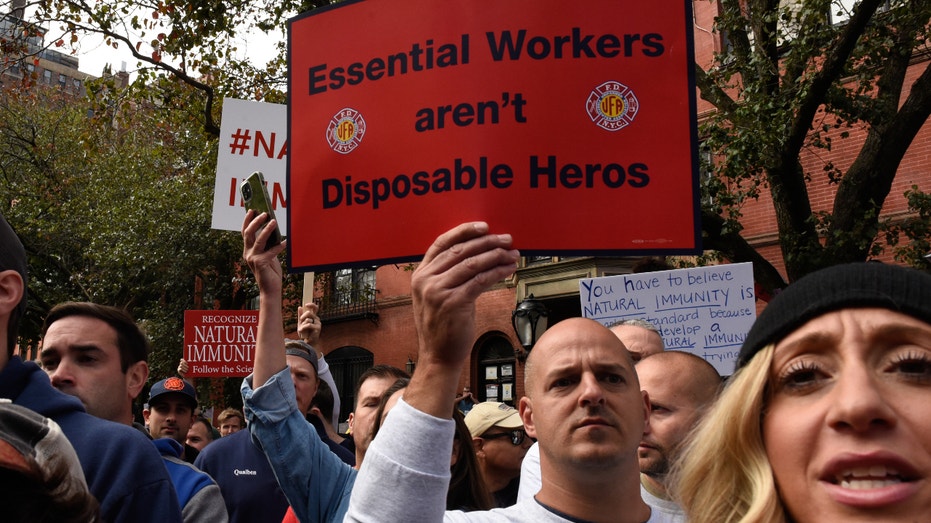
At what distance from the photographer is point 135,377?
3.18 m

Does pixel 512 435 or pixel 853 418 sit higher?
pixel 853 418

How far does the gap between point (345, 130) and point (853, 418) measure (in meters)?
1.75

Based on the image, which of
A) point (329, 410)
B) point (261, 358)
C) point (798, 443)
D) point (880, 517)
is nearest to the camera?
point (880, 517)

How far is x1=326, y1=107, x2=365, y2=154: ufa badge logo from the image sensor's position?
2.63 meters

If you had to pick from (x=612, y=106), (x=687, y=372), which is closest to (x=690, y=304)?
(x=687, y=372)

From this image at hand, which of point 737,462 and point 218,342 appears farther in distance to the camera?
point 218,342

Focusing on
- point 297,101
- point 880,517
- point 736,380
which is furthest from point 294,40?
point 880,517

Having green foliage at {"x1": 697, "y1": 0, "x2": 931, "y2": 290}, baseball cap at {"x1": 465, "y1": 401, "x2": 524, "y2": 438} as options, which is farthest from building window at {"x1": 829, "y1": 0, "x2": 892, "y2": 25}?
baseball cap at {"x1": 465, "y1": 401, "x2": 524, "y2": 438}

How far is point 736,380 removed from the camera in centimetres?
175

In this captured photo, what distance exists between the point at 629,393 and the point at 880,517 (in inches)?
46.5

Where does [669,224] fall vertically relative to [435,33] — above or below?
below

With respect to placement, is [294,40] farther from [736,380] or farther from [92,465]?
[736,380]

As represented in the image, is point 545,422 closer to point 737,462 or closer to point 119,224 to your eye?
point 737,462

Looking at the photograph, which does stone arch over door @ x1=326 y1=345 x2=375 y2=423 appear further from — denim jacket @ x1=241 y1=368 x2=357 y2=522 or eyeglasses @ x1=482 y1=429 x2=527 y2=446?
denim jacket @ x1=241 y1=368 x2=357 y2=522
